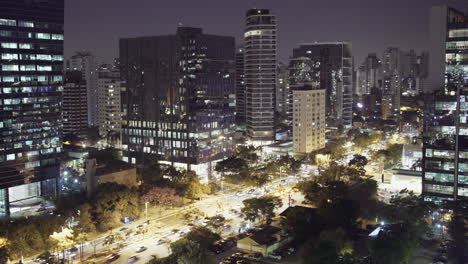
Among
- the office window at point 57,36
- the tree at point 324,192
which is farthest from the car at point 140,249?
the office window at point 57,36

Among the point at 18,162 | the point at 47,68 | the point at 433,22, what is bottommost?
the point at 18,162

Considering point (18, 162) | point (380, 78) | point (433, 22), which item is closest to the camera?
point (433, 22)

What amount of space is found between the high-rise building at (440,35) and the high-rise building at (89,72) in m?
58.9

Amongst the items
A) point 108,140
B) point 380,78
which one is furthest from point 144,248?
point 380,78

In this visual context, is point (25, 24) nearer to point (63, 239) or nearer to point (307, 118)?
point (63, 239)

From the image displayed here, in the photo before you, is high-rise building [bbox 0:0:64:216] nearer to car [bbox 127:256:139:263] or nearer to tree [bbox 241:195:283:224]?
car [bbox 127:256:139:263]

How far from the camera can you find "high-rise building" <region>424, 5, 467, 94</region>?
101 ft

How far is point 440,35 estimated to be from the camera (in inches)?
1235

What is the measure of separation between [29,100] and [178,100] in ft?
43.0

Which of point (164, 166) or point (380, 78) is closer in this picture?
point (164, 166)

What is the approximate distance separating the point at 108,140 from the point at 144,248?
40.2m

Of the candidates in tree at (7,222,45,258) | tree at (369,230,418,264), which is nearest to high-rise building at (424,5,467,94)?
tree at (369,230,418,264)

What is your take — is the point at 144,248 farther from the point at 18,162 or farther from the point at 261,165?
the point at 261,165

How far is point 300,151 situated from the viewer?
53.0m
